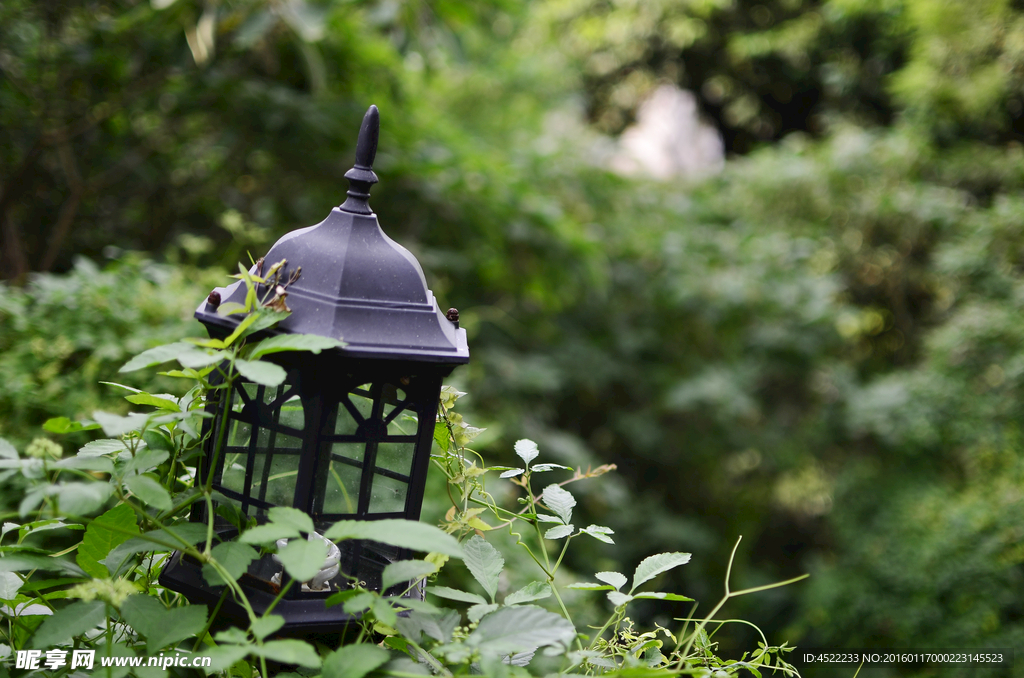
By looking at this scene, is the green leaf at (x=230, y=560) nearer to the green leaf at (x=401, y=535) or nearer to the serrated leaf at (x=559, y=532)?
the green leaf at (x=401, y=535)

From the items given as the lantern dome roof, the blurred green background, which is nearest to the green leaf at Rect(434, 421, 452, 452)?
the lantern dome roof

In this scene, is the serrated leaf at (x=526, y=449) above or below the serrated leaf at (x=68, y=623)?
above

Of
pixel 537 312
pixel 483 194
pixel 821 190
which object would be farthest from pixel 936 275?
pixel 483 194

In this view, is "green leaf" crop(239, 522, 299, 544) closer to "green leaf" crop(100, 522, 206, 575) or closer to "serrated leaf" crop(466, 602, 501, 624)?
"green leaf" crop(100, 522, 206, 575)

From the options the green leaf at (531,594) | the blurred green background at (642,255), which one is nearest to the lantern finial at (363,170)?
the green leaf at (531,594)

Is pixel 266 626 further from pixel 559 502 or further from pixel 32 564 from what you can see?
pixel 559 502

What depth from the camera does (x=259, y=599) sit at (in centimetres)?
80

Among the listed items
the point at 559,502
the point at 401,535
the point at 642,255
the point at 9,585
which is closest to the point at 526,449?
the point at 559,502

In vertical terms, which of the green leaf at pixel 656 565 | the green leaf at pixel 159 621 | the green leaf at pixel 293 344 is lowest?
the green leaf at pixel 159 621

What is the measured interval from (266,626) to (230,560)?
→ 0.31 feet

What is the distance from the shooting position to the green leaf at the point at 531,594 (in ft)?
2.54

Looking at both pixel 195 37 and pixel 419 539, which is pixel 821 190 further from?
pixel 419 539

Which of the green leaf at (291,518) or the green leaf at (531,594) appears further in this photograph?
the green leaf at (531,594)

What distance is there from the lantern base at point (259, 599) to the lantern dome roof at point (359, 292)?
30 cm
